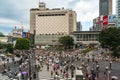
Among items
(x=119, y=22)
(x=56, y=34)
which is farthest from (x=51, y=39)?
(x=119, y=22)

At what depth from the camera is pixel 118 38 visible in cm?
9744

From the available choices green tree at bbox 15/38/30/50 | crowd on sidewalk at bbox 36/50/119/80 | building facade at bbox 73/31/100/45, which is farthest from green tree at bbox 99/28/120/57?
building facade at bbox 73/31/100/45

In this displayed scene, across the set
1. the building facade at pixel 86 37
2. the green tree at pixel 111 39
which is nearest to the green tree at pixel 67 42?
the building facade at pixel 86 37

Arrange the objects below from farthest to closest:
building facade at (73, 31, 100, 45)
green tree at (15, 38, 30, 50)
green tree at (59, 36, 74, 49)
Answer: building facade at (73, 31, 100, 45) → green tree at (59, 36, 74, 49) → green tree at (15, 38, 30, 50)

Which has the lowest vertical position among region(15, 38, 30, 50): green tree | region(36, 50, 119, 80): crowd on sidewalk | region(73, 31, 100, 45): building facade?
region(36, 50, 119, 80): crowd on sidewalk

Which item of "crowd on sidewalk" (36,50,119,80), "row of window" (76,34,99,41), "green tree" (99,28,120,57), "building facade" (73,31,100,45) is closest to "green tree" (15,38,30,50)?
"building facade" (73,31,100,45)

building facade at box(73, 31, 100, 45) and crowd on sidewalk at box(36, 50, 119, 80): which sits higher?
building facade at box(73, 31, 100, 45)

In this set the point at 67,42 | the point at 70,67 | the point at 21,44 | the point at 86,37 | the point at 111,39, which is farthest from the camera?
the point at 86,37

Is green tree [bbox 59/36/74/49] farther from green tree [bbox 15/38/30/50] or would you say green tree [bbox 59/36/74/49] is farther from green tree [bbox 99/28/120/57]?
green tree [bbox 99/28/120/57]

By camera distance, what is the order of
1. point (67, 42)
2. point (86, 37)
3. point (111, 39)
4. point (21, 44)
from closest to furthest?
1. point (111, 39)
2. point (21, 44)
3. point (67, 42)
4. point (86, 37)

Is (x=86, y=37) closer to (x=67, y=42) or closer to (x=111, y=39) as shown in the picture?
(x=67, y=42)

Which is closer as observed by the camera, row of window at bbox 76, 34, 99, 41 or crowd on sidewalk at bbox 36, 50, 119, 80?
crowd on sidewalk at bbox 36, 50, 119, 80

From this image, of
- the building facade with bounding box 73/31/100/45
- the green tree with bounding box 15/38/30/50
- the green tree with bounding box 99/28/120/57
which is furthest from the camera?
the building facade with bounding box 73/31/100/45

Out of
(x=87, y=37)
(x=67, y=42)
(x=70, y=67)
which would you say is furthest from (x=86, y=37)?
(x=70, y=67)
